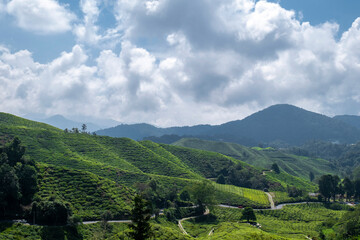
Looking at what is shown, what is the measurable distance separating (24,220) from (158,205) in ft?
A: 173

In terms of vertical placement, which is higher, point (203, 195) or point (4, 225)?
point (203, 195)

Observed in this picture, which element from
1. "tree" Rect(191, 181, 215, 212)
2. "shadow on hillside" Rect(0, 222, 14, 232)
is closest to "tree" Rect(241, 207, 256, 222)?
"tree" Rect(191, 181, 215, 212)

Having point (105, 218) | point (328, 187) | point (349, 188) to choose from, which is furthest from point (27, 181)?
point (349, 188)

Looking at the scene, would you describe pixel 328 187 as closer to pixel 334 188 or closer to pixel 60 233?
pixel 334 188

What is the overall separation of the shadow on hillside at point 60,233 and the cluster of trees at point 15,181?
11382 millimetres

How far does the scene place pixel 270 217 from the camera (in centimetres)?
12425

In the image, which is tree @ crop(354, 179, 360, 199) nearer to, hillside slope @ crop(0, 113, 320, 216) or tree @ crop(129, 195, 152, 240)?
hillside slope @ crop(0, 113, 320, 216)

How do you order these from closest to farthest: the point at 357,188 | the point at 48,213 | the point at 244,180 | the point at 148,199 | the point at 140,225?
the point at 140,225 < the point at 48,213 < the point at 148,199 < the point at 357,188 < the point at 244,180

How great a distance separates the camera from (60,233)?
6700 centimetres

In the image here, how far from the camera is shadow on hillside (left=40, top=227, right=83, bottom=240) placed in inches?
2547

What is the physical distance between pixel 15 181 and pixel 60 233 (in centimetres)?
1976

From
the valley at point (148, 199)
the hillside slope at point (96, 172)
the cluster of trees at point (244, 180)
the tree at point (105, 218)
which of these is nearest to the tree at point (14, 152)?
the valley at point (148, 199)

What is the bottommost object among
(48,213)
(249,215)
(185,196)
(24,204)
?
(249,215)

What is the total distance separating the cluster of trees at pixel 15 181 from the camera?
70.8 metres
